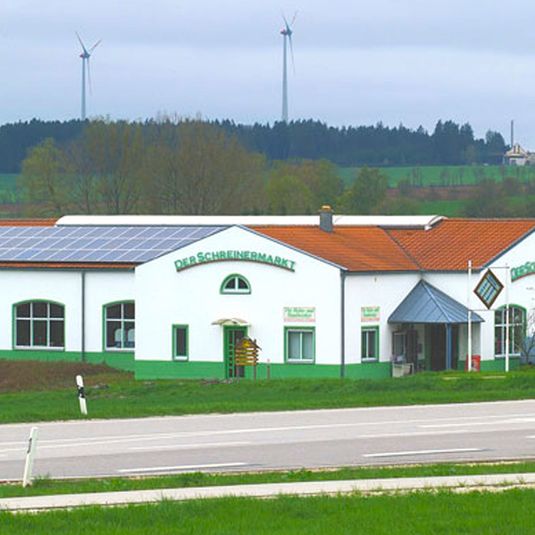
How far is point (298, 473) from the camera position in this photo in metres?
20.9

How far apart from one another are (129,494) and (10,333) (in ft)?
138

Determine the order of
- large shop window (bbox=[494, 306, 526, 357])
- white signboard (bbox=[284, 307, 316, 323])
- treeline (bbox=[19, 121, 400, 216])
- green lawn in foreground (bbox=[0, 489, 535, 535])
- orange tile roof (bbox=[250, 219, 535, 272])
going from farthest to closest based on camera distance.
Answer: treeline (bbox=[19, 121, 400, 216])
large shop window (bbox=[494, 306, 526, 357])
orange tile roof (bbox=[250, 219, 535, 272])
white signboard (bbox=[284, 307, 316, 323])
green lawn in foreground (bbox=[0, 489, 535, 535])

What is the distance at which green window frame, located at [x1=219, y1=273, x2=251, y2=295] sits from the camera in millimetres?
54344

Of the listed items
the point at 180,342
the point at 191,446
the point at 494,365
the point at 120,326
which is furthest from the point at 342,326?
the point at 191,446

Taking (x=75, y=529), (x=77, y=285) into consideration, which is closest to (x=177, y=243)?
(x=77, y=285)

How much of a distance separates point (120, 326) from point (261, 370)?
6.91 m

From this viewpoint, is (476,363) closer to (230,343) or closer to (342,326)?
(342,326)

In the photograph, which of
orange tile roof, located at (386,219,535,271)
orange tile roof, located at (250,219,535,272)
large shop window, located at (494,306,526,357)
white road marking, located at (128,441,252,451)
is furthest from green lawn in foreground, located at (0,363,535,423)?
orange tile roof, located at (386,219,535,271)

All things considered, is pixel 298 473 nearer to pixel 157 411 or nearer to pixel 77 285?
pixel 157 411

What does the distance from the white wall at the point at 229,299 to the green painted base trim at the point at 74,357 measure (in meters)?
2.33

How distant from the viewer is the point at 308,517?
16.2 metres

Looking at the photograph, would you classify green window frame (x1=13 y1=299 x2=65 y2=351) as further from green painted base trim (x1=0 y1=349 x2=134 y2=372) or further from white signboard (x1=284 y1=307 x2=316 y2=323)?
white signboard (x1=284 y1=307 x2=316 y2=323)

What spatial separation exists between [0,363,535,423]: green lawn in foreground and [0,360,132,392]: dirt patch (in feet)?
15.9

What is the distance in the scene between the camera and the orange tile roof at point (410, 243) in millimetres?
54812
